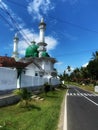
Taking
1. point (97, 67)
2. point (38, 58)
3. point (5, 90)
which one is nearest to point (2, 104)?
point (5, 90)

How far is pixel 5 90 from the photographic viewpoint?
23.4 meters

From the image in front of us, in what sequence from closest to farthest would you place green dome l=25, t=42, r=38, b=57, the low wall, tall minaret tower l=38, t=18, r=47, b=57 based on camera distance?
the low wall
tall minaret tower l=38, t=18, r=47, b=57
green dome l=25, t=42, r=38, b=57

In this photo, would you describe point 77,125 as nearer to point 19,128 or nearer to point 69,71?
point 19,128

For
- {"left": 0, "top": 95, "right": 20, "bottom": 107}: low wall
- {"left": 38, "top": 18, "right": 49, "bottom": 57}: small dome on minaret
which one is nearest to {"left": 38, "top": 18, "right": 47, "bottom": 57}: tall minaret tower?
{"left": 38, "top": 18, "right": 49, "bottom": 57}: small dome on minaret

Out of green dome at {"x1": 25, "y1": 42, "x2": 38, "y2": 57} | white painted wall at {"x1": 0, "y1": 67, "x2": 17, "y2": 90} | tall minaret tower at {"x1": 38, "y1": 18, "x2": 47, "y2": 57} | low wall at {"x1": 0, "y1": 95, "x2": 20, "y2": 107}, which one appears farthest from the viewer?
green dome at {"x1": 25, "y1": 42, "x2": 38, "y2": 57}

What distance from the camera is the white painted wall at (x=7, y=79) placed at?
22.3 m

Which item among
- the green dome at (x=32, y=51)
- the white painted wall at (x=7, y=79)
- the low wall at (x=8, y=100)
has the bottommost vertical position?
the low wall at (x=8, y=100)

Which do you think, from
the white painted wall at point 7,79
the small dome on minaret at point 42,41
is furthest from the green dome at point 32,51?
the white painted wall at point 7,79

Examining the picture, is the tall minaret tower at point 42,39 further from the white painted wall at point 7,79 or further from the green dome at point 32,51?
the white painted wall at point 7,79

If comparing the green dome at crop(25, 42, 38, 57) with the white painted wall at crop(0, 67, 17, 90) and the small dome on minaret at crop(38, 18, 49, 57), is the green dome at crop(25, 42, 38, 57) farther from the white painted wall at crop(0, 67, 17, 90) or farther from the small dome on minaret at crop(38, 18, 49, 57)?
the white painted wall at crop(0, 67, 17, 90)

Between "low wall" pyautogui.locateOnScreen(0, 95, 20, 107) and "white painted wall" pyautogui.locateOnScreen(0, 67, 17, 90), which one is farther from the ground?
"white painted wall" pyautogui.locateOnScreen(0, 67, 17, 90)

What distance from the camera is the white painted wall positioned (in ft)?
73.2

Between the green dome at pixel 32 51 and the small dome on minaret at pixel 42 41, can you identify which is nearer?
the small dome on minaret at pixel 42 41

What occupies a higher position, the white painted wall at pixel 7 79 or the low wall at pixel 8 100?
the white painted wall at pixel 7 79
